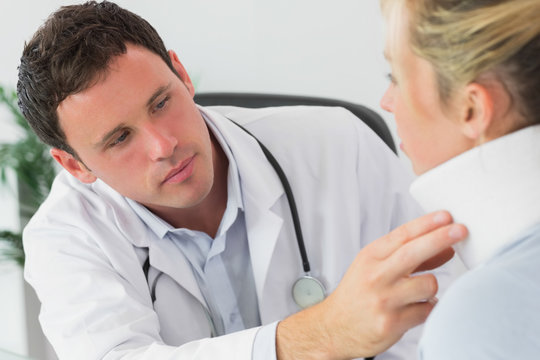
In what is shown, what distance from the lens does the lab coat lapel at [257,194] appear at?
1.37 metres

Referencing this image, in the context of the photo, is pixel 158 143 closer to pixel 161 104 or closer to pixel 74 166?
pixel 161 104

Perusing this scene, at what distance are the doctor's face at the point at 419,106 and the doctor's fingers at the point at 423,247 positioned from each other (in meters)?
0.10

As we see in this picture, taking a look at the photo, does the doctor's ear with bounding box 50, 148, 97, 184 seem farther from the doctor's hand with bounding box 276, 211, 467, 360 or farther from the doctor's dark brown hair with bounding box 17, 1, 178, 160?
the doctor's hand with bounding box 276, 211, 467, 360

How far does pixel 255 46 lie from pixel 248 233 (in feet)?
4.68

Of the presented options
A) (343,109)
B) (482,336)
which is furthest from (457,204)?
(343,109)

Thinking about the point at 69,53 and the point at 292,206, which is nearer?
the point at 69,53

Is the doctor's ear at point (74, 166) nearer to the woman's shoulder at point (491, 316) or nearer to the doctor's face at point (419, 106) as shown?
the doctor's face at point (419, 106)

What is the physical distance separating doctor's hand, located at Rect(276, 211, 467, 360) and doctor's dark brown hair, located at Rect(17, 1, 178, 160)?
23.0 inches

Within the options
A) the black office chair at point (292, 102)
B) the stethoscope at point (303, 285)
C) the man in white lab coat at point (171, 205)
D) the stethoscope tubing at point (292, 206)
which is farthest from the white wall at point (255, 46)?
the stethoscope at point (303, 285)

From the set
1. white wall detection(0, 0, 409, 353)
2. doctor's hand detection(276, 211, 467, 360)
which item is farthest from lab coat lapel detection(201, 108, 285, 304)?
white wall detection(0, 0, 409, 353)

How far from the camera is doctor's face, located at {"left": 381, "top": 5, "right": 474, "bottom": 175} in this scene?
33.1 inches

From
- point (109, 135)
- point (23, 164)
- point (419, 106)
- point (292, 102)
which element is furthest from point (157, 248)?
point (23, 164)

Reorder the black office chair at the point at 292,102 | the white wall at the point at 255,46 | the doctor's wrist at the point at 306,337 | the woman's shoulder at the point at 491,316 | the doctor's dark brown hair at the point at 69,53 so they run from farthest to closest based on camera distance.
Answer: the white wall at the point at 255,46
the black office chair at the point at 292,102
the doctor's dark brown hair at the point at 69,53
the doctor's wrist at the point at 306,337
the woman's shoulder at the point at 491,316

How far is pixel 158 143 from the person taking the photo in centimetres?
125
